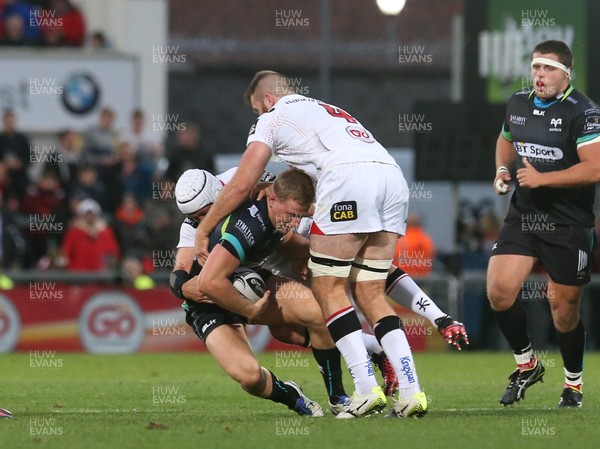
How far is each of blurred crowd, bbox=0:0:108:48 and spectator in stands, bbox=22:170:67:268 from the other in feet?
13.9

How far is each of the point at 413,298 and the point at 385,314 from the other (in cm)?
66

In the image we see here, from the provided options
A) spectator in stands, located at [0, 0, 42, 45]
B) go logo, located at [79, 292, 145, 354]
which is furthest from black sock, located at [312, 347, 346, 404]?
spectator in stands, located at [0, 0, 42, 45]

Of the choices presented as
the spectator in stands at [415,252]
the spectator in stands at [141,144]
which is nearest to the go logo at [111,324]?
the spectator in stands at [141,144]

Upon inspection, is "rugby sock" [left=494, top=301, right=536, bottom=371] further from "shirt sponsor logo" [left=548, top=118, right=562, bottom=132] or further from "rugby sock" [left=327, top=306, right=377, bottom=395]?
"rugby sock" [left=327, top=306, right=377, bottom=395]

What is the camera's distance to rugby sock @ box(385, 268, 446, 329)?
920 centimetres

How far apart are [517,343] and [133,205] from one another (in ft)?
31.3

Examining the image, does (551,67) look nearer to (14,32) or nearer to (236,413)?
(236,413)

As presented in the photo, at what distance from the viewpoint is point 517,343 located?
9.80 metres

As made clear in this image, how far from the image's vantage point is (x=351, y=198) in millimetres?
8609

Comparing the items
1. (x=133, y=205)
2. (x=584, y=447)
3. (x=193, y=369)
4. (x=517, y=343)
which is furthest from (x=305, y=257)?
(x=133, y=205)

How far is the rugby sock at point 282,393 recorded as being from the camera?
901 cm

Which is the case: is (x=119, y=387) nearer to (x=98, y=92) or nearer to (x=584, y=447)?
(x=584, y=447)

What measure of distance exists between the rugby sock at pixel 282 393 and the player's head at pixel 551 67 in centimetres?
269

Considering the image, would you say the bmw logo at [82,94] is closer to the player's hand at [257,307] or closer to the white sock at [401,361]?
the player's hand at [257,307]
